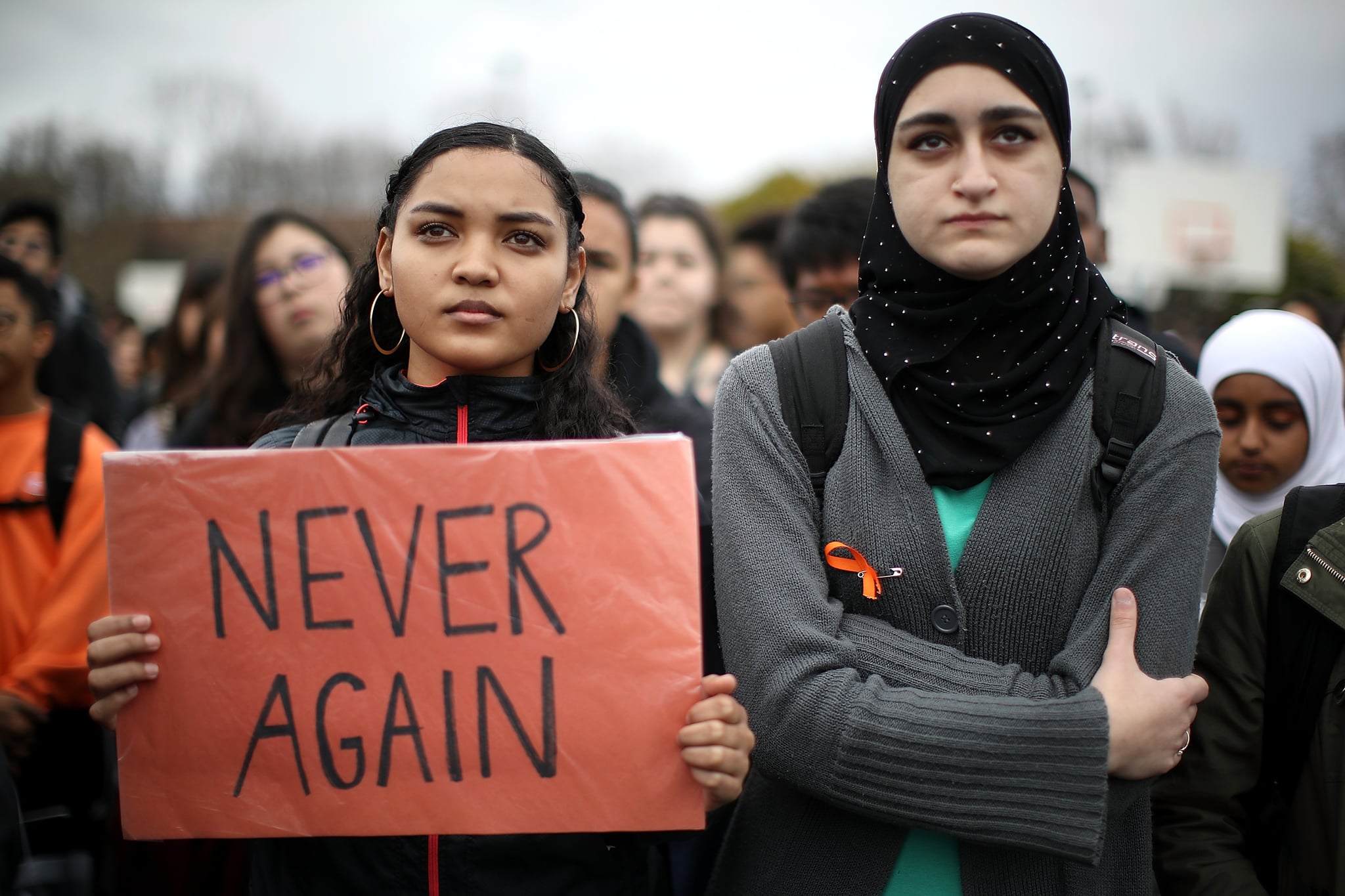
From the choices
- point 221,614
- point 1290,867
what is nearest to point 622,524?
point 221,614

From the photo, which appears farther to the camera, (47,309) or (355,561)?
(47,309)

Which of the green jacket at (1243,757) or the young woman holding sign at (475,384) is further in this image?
the green jacket at (1243,757)

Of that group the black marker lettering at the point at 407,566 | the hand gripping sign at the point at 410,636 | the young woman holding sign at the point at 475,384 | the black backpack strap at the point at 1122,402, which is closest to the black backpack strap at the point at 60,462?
the young woman holding sign at the point at 475,384

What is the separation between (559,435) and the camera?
2.21 m

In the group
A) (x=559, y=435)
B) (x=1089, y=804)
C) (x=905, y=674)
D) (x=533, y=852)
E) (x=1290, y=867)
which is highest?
(x=559, y=435)

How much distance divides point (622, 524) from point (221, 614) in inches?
28.8

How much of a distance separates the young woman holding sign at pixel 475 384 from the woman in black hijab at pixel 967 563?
0.20 metres

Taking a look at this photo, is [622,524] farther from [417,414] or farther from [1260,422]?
[1260,422]

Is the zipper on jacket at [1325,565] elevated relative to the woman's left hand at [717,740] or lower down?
elevated

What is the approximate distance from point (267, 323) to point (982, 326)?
3092 millimetres

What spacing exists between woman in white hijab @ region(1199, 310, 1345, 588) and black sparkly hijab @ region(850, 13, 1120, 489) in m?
1.40

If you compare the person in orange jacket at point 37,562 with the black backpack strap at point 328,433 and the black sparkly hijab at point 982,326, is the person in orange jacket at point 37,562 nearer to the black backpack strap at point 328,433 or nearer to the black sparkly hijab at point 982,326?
the black backpack strap at point 328,433

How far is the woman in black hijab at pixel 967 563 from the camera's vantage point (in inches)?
69.4

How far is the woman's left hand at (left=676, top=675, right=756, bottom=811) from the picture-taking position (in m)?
1.80
